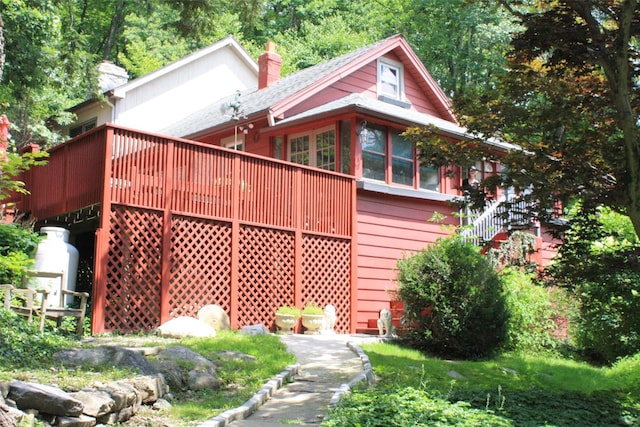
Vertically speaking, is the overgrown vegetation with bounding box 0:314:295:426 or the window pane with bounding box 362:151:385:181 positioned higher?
the window pane with bounding box 362:151:385:181

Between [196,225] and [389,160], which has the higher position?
[389,160]

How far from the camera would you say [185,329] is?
11.0 meters

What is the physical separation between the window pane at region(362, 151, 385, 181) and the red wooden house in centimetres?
4

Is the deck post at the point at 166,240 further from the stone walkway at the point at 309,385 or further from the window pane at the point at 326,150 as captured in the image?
the window pane at the point at 326,150

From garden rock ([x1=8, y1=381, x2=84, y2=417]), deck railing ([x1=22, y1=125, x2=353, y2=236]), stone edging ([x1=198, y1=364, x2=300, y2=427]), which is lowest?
stone edging ([x1=198, y1=364, x2=300, y2=427])

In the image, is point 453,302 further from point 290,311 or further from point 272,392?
point 272,392

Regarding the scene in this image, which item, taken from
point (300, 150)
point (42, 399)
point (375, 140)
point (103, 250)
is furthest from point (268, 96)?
point (42, 399)

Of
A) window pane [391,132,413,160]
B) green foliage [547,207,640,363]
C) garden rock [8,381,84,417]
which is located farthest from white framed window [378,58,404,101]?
garden rock [8,381,84,417]

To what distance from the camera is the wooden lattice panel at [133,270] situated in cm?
1145

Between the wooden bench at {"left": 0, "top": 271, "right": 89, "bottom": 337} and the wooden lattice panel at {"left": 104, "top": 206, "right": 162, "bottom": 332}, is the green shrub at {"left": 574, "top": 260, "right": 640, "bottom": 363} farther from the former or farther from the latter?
the wooden bench at {"left": 0, "top": 271, "right": 89, "bottom": 337}

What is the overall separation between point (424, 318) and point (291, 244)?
3.14m

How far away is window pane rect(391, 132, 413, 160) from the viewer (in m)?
17.1

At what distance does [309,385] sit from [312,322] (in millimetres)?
5086

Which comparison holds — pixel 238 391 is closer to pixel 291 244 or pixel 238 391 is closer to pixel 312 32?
pixel 291 244
